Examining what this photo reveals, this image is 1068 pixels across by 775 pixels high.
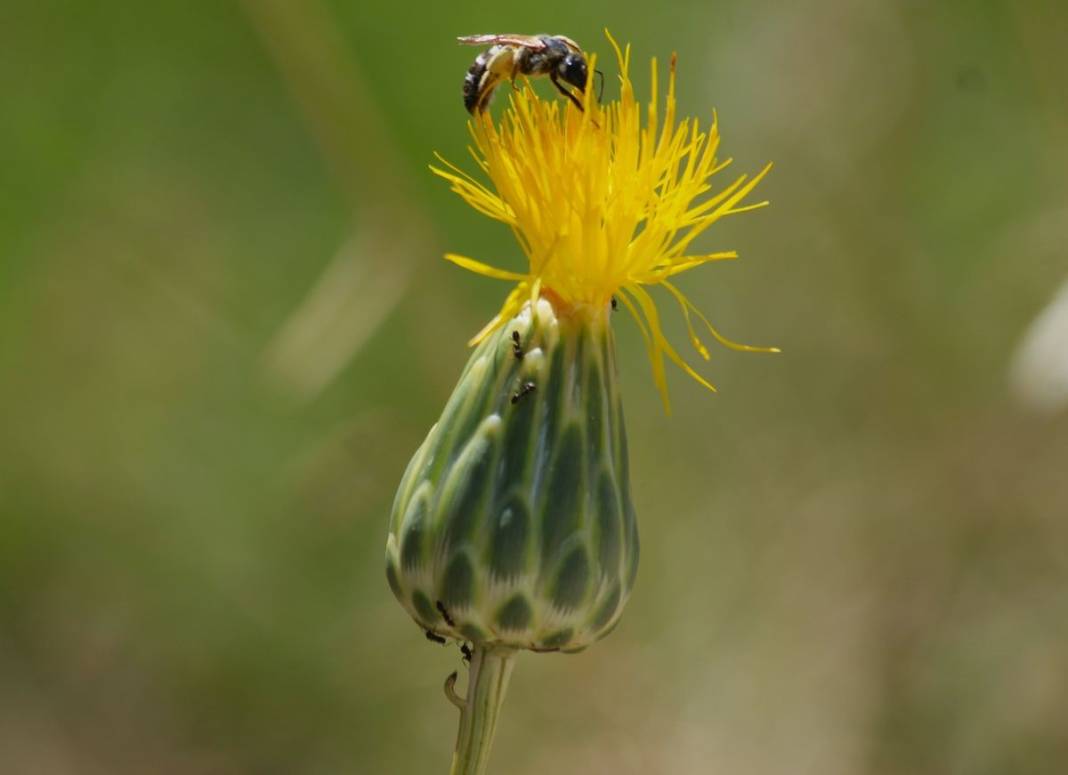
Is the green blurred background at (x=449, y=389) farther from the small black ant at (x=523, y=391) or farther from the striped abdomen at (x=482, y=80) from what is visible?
the small black ant at (x=523, y=391)

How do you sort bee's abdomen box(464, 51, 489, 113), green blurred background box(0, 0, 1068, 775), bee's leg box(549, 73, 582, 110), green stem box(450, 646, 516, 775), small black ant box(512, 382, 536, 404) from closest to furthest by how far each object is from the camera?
1. green stem box(450, 646, 516, 775)
2. small black ant box(512, 382, 536, 404)
3. bee's leg box(549, 73, 582, 110)
4. bee's abdomen box(464, 51, 489, 113)
5. green blurred background box(0, 0, 1068, 775)

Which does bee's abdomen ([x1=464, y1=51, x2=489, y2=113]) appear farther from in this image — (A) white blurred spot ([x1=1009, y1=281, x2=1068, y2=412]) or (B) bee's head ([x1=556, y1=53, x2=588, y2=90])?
(A) white blurred spot ([x1=1009, y1=281, x2=1068, y2=412])

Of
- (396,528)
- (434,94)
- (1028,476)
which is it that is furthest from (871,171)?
(396,528)

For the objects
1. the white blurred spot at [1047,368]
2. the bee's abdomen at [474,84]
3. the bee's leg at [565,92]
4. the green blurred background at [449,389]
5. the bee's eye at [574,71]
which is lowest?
the green blurred background at [449,389]

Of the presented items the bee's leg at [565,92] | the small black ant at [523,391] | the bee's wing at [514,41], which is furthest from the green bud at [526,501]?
the bee's wing at [514,41]

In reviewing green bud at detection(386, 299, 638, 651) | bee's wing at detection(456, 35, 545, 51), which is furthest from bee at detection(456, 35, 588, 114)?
green bud at detection(386, 299, 638, 651)

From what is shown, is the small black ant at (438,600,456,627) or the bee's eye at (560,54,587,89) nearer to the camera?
the small black ant at (438,600,456,627)

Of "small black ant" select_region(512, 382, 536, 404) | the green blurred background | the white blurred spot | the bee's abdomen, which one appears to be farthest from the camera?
the green blurred background
